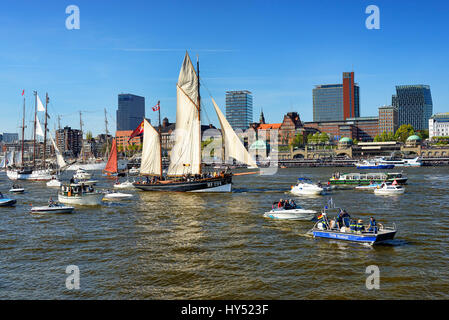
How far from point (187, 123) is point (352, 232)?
154ft

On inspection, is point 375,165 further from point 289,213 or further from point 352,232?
point 352,232

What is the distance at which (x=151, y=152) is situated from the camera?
80.2 m

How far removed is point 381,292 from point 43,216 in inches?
1558

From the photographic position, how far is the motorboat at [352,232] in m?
30.8

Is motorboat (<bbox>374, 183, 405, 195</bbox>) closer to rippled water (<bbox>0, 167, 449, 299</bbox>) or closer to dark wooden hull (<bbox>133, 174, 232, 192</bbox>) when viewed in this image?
rippled water (<bbox>0, 167, 449, 299</bbox>)

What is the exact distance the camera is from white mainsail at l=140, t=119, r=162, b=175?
79.5m

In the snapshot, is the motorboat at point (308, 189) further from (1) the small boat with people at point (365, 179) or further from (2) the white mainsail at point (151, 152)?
(2) the white mainsail at point (151, 152)

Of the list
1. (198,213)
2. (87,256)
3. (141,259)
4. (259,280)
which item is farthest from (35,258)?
(198,213)

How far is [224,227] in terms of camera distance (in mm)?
39469

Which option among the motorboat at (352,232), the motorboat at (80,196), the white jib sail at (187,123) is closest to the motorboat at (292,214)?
the motorboat at (352,232)

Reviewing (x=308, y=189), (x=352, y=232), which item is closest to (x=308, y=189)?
(x=308, y=189)

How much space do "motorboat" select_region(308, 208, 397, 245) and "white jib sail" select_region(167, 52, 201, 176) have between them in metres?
41.6

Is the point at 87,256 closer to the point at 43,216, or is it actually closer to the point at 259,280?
the point at 259,280
